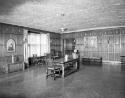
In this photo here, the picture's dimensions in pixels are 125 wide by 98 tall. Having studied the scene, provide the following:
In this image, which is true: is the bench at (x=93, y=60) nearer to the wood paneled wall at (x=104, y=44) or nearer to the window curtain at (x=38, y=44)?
the wood paneled wall at (x=104, y=44)

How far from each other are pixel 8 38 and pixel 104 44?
799 cm

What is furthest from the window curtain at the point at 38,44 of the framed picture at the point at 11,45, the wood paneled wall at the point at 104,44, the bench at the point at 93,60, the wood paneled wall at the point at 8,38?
the bench at the point at 93,60

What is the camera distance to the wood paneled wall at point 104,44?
8.99 meters

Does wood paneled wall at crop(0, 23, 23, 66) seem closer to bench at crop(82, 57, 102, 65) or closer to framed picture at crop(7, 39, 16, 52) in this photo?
framed picture at crop(7, 39, 16, 52)

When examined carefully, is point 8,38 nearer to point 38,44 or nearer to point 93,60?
point 38,44

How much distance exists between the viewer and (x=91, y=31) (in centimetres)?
1003

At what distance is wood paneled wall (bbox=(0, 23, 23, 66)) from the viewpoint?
6.44 meters

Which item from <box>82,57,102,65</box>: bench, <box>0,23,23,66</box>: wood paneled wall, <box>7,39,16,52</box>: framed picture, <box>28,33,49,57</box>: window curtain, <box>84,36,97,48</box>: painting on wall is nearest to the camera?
<box>0,23,23,66</box>: wood paneled wall

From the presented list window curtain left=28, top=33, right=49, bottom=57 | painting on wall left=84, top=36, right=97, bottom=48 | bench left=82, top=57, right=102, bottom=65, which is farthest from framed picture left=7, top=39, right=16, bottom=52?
painting on wall left=84, top=36, right=97, bottom=48

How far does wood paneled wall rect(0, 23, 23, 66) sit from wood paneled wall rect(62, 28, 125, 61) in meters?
5.86

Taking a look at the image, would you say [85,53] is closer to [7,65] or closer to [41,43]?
[41,43]

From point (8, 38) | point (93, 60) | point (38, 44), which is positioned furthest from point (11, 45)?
point (93, 60)

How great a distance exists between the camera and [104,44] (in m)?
9.63

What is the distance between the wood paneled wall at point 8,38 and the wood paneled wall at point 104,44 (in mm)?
5863
